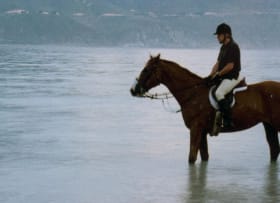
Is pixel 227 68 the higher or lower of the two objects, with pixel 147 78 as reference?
higher

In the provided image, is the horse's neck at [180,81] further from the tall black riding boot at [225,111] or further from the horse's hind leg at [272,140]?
the horse's hind leg at [272,140]

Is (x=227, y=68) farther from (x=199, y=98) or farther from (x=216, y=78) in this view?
(x=199, y=98)

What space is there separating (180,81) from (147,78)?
1.81 feet

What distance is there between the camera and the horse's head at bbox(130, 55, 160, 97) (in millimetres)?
13312

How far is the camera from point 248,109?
1336 cm

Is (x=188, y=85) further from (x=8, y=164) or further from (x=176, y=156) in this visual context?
(x=8, y=164)

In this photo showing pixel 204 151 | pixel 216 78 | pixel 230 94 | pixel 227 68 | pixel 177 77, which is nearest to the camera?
pixel 227 68

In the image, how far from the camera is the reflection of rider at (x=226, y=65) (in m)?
13.0

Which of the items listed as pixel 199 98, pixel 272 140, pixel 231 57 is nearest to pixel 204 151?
pixel 199 98

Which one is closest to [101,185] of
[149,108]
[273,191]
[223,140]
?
[273,191]

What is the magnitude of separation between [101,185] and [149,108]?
13723 millimetres

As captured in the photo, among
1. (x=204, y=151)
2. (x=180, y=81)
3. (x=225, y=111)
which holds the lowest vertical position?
(x=204, y=151)

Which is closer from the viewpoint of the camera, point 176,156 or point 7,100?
point 176,156

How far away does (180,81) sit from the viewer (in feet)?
44.3
